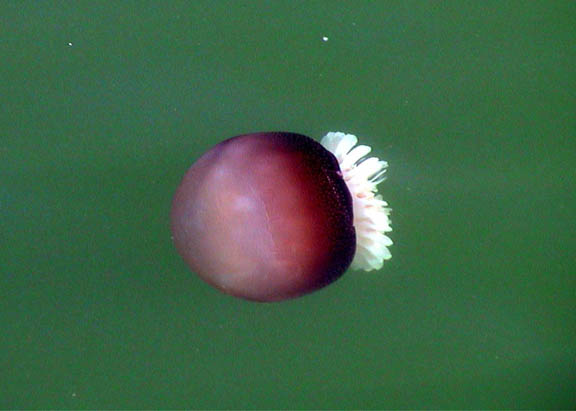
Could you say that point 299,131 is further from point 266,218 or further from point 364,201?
point 266,218

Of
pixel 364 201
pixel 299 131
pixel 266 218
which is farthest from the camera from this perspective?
pixel 299 131

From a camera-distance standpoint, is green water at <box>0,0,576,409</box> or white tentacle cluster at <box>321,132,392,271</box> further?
green water at <box>0,0,576,409</box>

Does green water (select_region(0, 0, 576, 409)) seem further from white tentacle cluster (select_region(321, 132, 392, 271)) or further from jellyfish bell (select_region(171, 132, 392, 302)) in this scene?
jellyfish bell (select_region(171, 132, 392, 302))

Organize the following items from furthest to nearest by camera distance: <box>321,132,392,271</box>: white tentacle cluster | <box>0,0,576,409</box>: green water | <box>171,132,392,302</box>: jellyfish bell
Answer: <box>0,0,576,409</box>: green water
<box>321,132,392,271</box>: white tentacle cluster
<box>171,132,392,302</box>: jellyfish bell

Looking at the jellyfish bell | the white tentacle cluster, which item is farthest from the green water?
the jellyfish bell

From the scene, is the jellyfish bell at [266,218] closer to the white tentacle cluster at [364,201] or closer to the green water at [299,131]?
the white tentacle cluster at [364,201]

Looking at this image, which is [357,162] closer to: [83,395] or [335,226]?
[335,226]

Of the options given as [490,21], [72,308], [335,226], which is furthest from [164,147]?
[490,21]

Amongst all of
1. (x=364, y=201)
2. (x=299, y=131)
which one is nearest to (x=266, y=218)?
(x=364, y=201)
